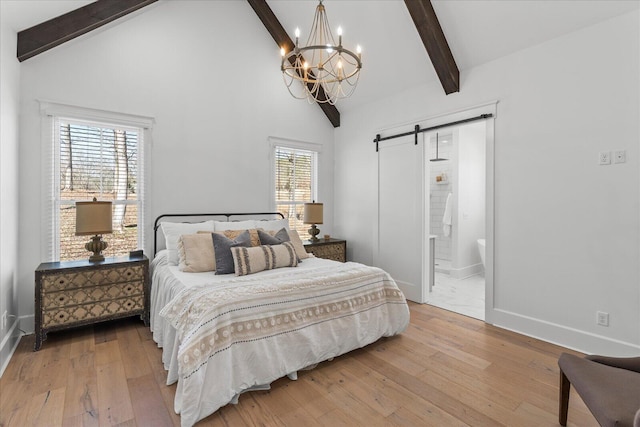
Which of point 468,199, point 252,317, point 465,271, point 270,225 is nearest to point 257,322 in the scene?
point 252,317

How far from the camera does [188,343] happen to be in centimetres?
195

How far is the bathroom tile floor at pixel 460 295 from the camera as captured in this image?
3996mm

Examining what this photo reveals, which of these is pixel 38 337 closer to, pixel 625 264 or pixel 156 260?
pixel 156 260

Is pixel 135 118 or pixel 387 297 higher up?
pixel 135 118

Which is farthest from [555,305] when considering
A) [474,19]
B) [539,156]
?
[474,19]

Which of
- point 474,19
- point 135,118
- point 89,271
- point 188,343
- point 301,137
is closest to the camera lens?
point 188,343

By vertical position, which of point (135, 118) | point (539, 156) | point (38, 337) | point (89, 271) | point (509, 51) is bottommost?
point (38, 337)

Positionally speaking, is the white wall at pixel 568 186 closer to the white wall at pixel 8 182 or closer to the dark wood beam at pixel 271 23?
the dark wood beam at pixel 271 23

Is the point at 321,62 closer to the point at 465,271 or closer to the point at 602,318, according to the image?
the point at 602,318

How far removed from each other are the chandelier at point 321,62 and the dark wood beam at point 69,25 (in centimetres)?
175

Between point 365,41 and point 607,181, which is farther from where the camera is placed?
point 365,41

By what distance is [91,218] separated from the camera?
→ 3041mm

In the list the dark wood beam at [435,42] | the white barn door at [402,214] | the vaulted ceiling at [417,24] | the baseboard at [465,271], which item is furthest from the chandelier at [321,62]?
the baseboard at [465,271]

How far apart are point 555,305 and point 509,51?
259cm
